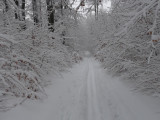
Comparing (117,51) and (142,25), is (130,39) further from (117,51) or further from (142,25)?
(117,51)

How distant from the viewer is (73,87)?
20.8 ft

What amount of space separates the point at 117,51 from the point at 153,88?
128 inches

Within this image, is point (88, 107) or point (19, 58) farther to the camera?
point (88, 107)

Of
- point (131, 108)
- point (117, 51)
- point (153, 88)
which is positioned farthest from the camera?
point (117, 51)

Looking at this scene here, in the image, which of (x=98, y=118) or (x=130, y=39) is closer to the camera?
(x=98, y=118)

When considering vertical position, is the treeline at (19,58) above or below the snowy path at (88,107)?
above

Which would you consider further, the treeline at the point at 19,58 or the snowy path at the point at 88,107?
the snowy path at the point at 88,107

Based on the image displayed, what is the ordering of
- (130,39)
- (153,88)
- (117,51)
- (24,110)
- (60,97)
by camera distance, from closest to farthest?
(24,110) < (153,88) < (60,97) < (130,39) < (117,51)

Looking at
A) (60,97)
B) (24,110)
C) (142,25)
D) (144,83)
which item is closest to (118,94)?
(144,83)

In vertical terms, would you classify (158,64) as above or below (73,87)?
above

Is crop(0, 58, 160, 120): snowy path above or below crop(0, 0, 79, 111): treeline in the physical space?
below

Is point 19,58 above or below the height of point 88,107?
above

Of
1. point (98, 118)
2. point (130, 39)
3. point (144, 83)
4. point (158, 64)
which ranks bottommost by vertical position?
point (98, 118)

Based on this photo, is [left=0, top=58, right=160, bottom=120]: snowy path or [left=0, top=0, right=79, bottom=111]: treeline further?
[left=0, top=58, right=160, bottom=120]: snowy path
